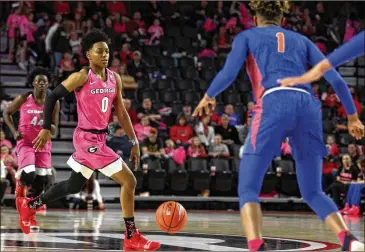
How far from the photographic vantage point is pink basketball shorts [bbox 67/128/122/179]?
288 inches

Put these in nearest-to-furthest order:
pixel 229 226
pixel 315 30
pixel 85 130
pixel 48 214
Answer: pixel 85 130, pixel 229 226, pixel 48 214, pixel 315 30

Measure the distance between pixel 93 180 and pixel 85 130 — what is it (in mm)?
8116

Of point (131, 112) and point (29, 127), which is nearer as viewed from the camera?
point (29, 127)

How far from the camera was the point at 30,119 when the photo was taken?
390 inches

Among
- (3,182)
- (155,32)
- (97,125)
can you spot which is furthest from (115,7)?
(97,125)

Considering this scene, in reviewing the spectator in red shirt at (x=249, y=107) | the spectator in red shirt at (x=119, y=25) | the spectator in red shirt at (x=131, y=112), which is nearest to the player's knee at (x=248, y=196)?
→ the spectator in red shirt at (x=131, y=112)

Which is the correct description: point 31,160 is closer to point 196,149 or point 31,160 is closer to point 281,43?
point 281,43

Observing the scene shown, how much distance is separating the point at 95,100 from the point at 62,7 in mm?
13387

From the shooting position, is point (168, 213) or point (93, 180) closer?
point (168, 213)

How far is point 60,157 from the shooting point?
17484mm

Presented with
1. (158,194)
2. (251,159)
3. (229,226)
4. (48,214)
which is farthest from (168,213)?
(158,194)

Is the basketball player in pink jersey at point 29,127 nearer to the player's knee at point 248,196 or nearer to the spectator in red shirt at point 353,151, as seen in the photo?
the player's knee at point 248,196

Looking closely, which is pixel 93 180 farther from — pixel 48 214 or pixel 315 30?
pixel 315 30

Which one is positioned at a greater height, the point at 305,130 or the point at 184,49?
the point at 184,49
